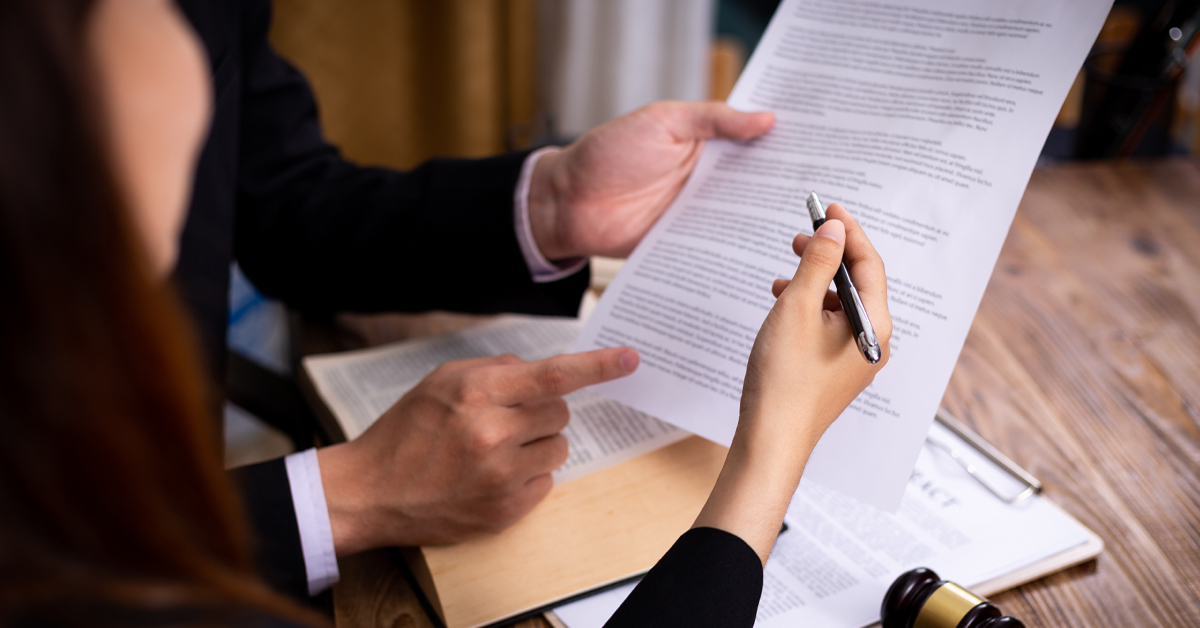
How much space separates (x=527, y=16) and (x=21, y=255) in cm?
195

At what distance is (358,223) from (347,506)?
0.39m

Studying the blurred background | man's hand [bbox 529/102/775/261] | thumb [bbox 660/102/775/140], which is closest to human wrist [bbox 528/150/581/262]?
man's hand [bbox 529/102/775/261]

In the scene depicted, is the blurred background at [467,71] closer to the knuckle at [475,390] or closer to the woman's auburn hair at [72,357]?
the knuckle at [475,390]

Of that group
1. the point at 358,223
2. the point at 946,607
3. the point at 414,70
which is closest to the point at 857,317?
the point at 946,607

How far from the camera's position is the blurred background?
1.83 metres

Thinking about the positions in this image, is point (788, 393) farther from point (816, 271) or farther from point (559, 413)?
point (559, 413)

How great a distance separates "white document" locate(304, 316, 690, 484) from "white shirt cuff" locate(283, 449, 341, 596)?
86 mm

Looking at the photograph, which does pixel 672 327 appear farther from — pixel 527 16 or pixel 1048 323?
pixel 527 16

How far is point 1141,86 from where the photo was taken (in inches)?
40.8

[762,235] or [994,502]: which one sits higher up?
[762,235]

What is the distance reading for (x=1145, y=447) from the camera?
2.16 feet

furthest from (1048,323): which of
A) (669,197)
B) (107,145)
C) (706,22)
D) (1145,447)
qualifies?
(706,22)

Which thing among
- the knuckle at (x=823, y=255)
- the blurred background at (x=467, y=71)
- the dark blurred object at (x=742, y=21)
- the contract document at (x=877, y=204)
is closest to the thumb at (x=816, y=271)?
the knuckle at (x=823, y=255)

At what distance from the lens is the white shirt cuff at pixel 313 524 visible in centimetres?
53
